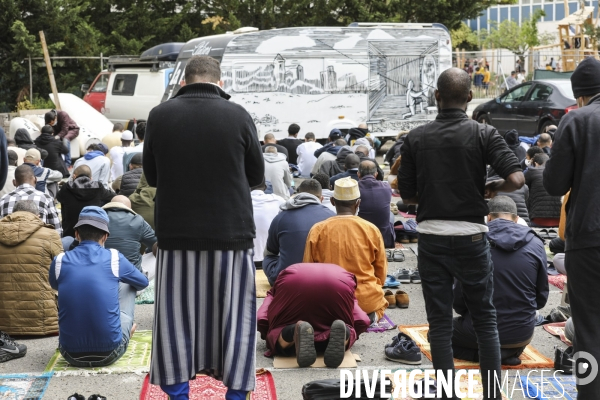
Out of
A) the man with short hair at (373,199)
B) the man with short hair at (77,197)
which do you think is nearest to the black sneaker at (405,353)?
the man with short hair at (373,199)

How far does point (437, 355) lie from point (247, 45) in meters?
14.7

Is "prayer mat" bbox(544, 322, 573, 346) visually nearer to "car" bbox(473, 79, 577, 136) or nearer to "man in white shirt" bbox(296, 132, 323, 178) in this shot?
"man in white shirt" bbox(296, 132, 323, 178)

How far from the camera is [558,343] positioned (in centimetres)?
663

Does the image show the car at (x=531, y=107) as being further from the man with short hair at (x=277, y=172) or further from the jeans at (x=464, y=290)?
the jeans at (x=464, y=290)

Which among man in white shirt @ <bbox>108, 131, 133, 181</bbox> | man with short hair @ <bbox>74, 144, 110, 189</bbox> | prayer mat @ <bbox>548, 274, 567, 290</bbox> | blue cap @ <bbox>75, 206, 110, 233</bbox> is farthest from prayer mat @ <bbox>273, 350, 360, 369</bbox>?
man in white shirt @ <bbox>108, 131, 133, 181</bbox>

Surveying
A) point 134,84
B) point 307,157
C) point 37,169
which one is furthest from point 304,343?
point 134,84

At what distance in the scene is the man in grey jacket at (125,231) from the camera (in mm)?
8023

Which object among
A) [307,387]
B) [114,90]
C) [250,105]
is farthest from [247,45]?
[307,387]

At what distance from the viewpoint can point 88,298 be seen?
19.6 ft

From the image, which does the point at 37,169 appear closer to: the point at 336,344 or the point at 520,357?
the point at 336,344

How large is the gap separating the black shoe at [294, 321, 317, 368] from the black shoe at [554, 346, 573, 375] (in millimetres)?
1691

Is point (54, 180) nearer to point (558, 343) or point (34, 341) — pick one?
point (34, 341)

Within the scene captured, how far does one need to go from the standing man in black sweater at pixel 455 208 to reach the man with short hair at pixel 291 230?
2.70 meters

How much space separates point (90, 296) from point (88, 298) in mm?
19
